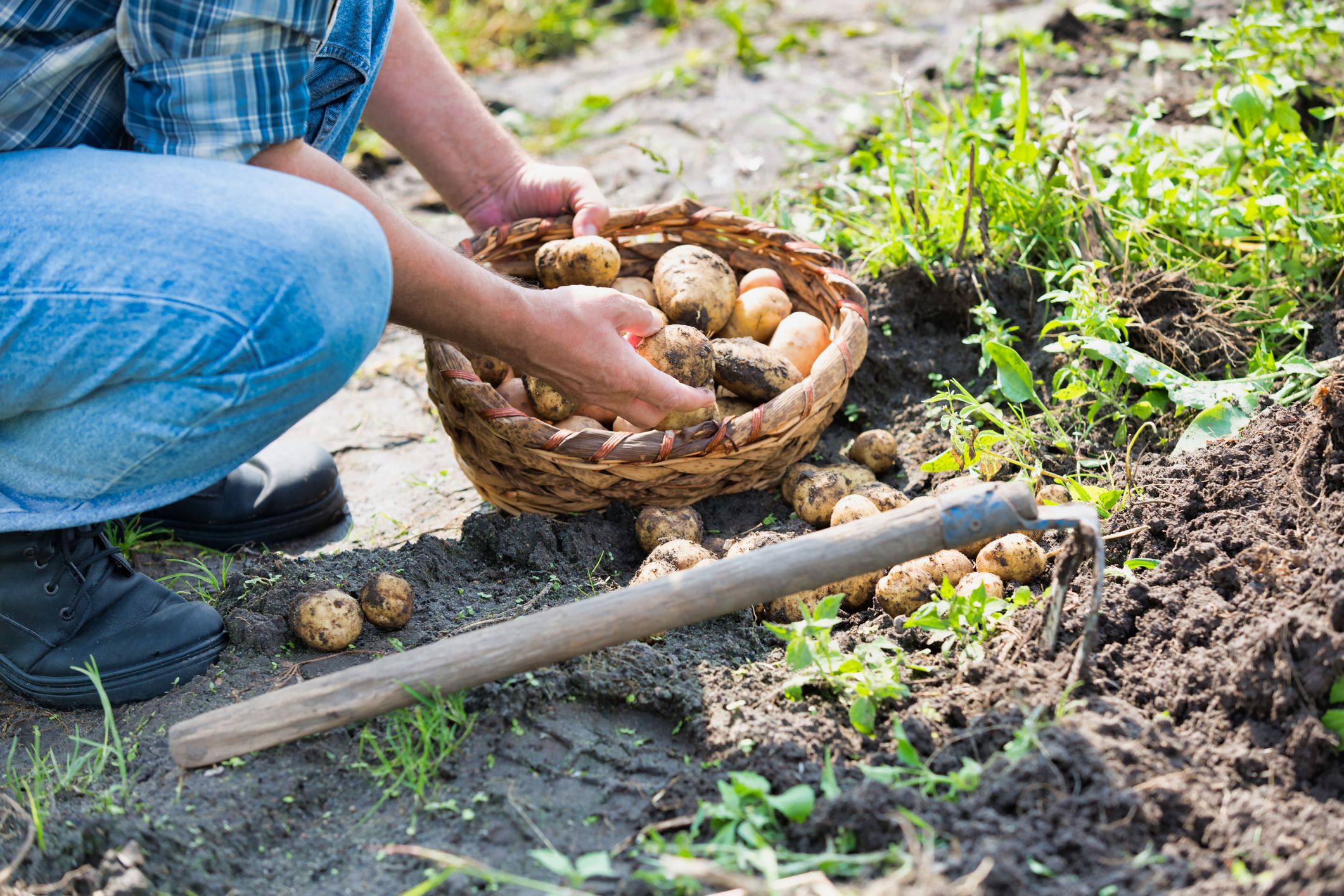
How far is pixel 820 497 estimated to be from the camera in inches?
96.3

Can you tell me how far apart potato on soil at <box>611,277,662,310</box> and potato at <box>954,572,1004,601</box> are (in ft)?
3.93

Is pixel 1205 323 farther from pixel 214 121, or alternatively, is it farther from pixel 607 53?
pixel 607 53

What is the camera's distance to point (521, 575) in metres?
2.32

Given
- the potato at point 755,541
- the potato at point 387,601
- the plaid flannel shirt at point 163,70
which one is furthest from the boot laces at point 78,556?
the potato at point 755,541

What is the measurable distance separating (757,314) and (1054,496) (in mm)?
912

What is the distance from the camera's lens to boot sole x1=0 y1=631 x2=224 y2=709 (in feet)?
6.65

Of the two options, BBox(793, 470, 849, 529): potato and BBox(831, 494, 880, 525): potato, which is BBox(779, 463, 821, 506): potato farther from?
BBox(831, 494, 880, 525): potato

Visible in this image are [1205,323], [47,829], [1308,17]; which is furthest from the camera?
[1308,17]

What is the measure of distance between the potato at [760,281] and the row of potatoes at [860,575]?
58cm

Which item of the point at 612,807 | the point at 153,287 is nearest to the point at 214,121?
the point at 153,287

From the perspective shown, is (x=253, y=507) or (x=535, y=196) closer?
(x=253, y=507)

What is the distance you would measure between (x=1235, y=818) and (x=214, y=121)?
1956 millimetres

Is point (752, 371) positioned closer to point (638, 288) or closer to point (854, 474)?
point (854, 474)

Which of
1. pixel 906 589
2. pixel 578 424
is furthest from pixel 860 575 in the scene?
pixel 578 424
